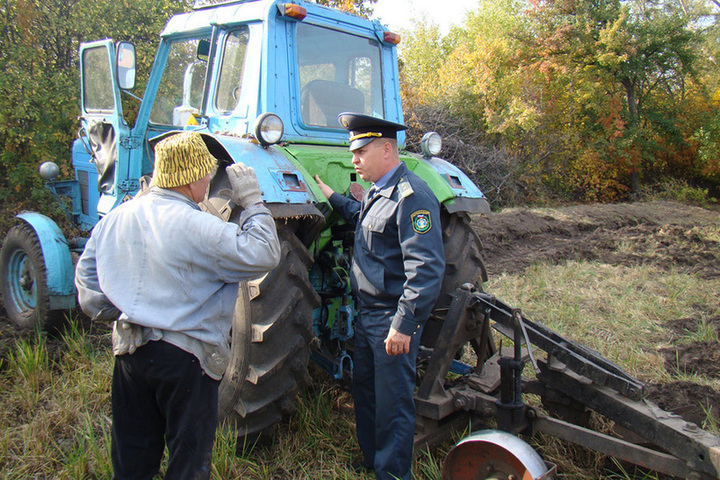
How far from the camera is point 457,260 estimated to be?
3.30 meters

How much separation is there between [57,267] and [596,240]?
7793mm

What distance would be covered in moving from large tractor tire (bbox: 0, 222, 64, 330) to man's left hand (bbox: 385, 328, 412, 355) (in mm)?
3073

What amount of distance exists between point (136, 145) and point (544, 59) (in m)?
15.5

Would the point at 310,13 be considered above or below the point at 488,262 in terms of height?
above

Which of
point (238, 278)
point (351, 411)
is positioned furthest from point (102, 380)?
point (238, 278)

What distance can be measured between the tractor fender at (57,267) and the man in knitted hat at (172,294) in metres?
2.44

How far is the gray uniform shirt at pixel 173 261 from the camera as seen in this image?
6.16 feet

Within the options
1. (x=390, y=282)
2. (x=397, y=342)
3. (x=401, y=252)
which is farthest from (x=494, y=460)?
(x=401, y=252)

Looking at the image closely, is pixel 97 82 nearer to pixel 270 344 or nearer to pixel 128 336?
pixel 270 344

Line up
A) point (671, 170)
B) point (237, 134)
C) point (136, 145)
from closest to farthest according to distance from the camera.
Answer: point (237, 134) → point (136, 145) → point (671, 170)

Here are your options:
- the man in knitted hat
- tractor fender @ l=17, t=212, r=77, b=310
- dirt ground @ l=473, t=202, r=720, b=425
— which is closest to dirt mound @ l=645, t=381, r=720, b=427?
dirt ground @ l=473, t=202, r=720, b=425

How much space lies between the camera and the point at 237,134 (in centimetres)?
331

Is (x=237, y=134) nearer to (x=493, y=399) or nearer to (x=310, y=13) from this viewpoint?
(x=310, y=13)

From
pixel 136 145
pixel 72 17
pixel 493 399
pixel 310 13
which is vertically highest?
pixel 72 17
